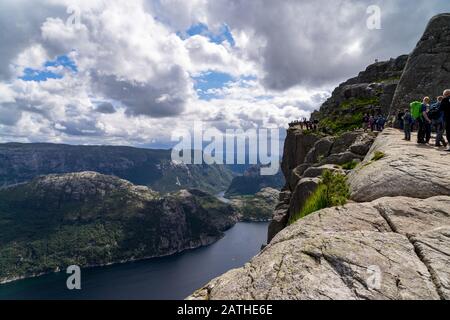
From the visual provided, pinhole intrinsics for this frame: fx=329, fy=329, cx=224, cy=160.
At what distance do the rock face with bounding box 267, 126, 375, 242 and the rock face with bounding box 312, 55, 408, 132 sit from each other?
921cm

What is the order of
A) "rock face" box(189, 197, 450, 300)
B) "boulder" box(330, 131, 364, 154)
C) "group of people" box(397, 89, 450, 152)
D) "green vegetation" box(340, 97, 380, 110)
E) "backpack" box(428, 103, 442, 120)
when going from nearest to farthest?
1. "rock face" box(189, 197, 450, 300)
2. "group of people" box(397, 89, 450, 152)
3. "backpack" box(428, 103, 442, 120)
4. "boulder" box(330, 131, 364, 154)
5. "green vegetation" box(340, 97, 380, 110)

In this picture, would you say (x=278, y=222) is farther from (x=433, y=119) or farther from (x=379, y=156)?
(x=379, y=156)

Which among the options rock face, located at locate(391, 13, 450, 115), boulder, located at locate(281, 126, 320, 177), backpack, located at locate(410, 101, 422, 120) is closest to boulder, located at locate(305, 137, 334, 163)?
rock face, located at locate(391, 13, 450, 115)

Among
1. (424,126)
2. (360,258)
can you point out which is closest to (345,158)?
(424,126)

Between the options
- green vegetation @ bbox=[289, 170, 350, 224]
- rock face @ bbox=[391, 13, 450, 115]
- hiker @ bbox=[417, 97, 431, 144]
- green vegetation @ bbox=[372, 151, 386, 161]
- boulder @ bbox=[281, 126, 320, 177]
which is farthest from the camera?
boulder @ bbox=[281, 126, 320, 177]

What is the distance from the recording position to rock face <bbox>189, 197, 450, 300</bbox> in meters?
9.20

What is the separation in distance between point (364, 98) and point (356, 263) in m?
110

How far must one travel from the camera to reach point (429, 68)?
44.1 m

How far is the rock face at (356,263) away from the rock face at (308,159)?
44.0 feet

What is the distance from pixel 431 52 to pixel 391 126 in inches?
466

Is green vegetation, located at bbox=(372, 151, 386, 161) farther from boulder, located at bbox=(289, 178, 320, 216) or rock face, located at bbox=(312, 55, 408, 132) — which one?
rock face, located at bbox=(312, 55, 408, 132)

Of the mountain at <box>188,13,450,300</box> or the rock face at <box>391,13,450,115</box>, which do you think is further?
the rock face at <box>391,13,450,115</box>
